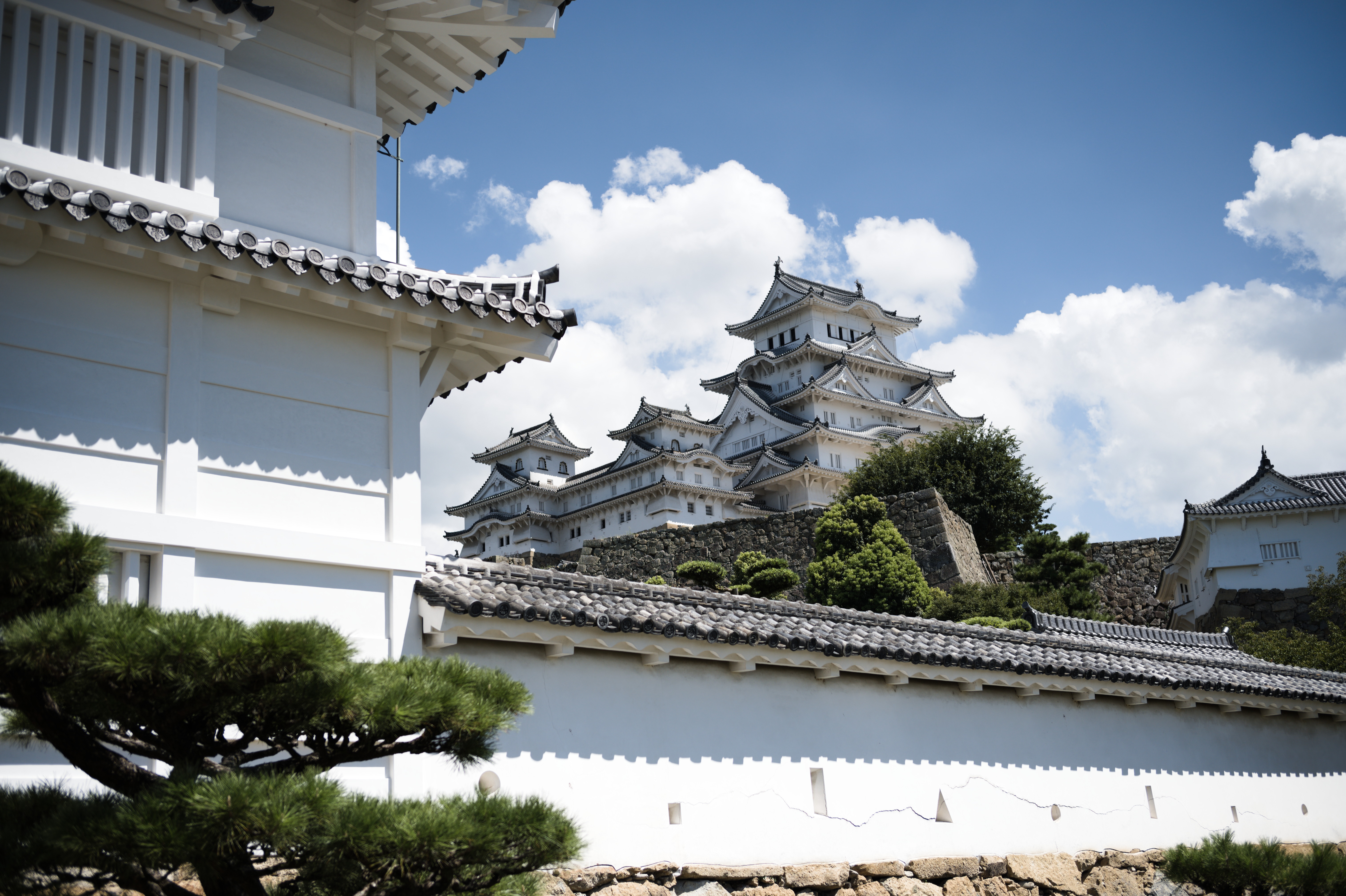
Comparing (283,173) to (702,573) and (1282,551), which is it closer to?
(702,573)

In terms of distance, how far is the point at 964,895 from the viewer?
936 cm

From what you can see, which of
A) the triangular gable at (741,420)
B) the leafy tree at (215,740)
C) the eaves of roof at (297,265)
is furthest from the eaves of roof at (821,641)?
the triangular gable at (741,420)

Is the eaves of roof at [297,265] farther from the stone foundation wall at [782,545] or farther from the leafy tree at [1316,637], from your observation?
the stone foundation wall at [782,545]

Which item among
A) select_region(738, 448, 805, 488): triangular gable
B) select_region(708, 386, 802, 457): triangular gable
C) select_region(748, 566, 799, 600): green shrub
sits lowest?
select_region(748, 566, 799, 600): green shrub

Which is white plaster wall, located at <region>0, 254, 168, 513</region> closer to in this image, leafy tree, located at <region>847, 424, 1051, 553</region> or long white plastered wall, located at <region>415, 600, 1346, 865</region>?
long white plastered wall, located at <region>415, 600, 1346, 865</region>

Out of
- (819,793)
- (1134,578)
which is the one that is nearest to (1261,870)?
(819,793)

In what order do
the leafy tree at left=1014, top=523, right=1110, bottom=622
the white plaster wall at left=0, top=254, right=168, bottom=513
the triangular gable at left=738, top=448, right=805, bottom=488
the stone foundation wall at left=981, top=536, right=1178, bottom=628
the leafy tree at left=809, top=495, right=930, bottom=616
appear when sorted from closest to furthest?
the white plaster wall at left=0, top=254, right=168, bottom=513 < the leafy tree at left=809, top=495, right=930, bottom=616 < the leafy tree at left=1014, top=523, right=1110, bottom=622 < the stone foundation wall at left=981, top=536, right=1178, bottom=628 < the triangular gable at left=738, top=448, right=805, bottom=488

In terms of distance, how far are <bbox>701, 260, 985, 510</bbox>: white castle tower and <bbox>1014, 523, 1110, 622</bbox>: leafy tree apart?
718 inches

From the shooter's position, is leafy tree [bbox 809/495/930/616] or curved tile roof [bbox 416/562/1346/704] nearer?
curved tile roof [bbox 416/562/1346/704]

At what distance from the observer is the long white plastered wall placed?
7.69 m

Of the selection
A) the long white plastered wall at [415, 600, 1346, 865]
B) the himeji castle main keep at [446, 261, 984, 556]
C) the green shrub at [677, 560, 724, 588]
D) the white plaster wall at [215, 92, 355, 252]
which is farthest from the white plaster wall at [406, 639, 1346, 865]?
the himeji castle main keep at [446, 261, 984, 556]

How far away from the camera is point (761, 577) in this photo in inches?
891

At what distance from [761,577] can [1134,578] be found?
522 inches

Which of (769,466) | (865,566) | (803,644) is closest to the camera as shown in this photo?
(803,644)
